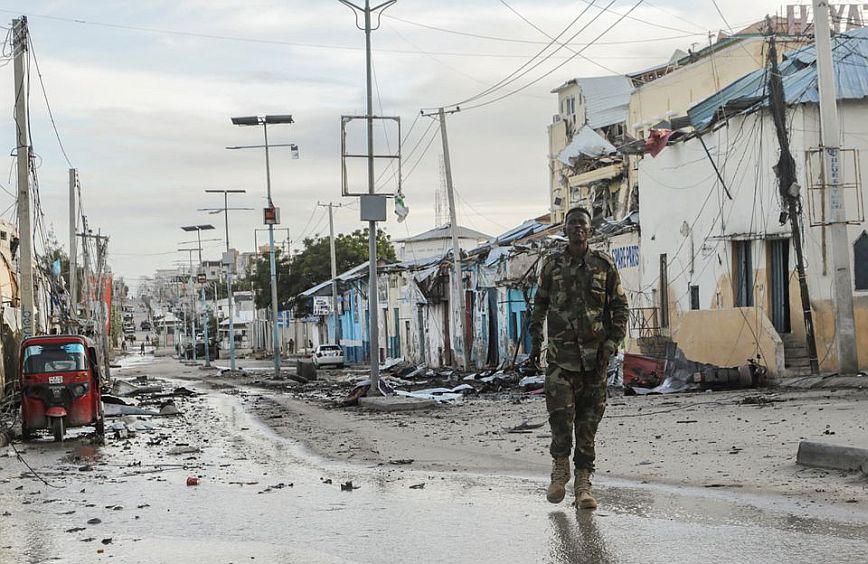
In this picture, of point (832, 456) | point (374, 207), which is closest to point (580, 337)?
point (832, 456)

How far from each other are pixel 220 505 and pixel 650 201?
985 inches

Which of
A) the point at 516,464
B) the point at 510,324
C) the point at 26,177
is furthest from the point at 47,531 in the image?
the point at 510,324

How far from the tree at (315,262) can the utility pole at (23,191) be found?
61.8 meters

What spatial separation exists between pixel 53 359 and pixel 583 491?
1375cm

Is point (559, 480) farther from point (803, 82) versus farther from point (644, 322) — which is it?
point (644, 322)

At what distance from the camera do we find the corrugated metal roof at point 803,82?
2564 centimetres

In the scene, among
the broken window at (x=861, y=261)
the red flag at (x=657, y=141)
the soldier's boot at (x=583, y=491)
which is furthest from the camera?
the red flag at (x=657, y=141)

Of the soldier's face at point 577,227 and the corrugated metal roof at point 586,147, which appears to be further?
the corrugated metal roof at point 586,147

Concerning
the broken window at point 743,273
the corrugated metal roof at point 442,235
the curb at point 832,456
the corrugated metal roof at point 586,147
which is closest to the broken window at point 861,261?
the broken window at point 743,273

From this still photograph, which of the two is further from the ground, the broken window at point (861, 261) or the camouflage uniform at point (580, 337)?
the broken window at point (861, 261)

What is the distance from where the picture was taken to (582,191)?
2168 inches

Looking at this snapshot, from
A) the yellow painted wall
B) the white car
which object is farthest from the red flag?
the white car

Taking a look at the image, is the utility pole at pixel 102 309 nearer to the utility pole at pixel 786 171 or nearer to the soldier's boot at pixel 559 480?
the utility pole at pixel 786 171

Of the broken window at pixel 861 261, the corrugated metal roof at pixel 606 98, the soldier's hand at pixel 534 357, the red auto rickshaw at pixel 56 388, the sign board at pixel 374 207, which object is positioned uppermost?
the corrugated metal roof at pixel 606 98
